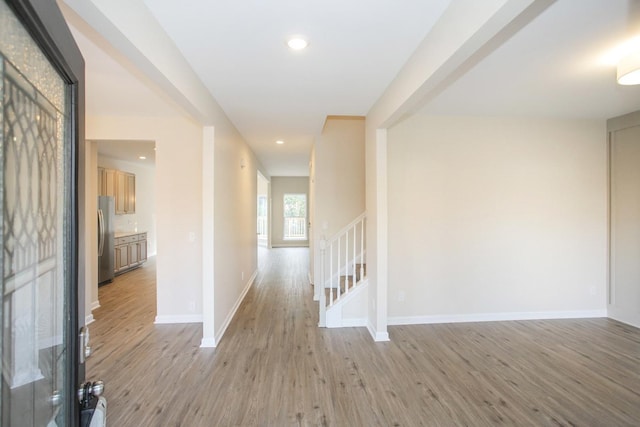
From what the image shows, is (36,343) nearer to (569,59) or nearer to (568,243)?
(569,59)

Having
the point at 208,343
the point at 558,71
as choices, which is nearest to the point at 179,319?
the point at 208,343

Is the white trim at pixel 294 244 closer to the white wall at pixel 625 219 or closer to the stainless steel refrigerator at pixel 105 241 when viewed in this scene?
the stainless steel refrigerator at pixel 105 241

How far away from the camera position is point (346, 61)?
238 cm

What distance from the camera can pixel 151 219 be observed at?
8.60 metres

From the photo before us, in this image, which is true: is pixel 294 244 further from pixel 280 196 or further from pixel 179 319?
pixel 179 319

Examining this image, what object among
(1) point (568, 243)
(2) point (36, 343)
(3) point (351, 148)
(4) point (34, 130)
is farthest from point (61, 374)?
(1) point (568, 243)

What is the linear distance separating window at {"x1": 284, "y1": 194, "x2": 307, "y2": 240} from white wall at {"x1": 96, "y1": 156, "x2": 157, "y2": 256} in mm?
4536

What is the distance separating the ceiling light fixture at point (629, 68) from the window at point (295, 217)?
→ 9.72 metres

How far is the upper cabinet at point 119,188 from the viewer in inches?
239

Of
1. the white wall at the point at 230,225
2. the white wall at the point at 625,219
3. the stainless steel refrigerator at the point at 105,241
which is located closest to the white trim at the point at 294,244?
the white wall at the point at 230,225

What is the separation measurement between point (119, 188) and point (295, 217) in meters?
6.16

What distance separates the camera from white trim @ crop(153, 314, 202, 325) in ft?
12.5

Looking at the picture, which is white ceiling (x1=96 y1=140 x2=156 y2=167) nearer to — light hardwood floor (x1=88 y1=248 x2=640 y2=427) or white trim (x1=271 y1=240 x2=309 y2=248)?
light hardwood floor (x1=88 y1=248 x2=640 y2=427)

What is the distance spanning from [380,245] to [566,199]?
2.72 meters
